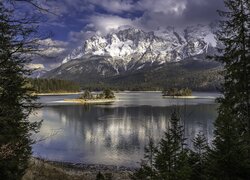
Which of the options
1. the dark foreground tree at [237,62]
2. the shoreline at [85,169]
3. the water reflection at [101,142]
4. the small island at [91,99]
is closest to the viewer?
the dark foreground tree at [237,62]

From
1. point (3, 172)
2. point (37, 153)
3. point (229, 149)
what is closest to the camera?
point (229, 149)

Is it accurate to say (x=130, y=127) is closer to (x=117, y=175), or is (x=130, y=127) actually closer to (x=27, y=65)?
(x=117, y=175)

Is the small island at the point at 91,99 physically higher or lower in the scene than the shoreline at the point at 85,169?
higher

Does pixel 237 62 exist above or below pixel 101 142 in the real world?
above

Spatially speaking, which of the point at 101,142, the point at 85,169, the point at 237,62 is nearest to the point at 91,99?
the point at 101,142

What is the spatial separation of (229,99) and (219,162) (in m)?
7.12

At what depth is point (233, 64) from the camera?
1919 cm

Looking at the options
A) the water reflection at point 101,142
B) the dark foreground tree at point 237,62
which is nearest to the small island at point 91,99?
the water reflection at point 101,142

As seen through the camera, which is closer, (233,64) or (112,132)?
(233,64)

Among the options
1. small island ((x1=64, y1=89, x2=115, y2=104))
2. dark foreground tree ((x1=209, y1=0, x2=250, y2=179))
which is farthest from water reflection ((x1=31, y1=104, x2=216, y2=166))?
small island ((x1=64, y1=89, x2=115, y2=104))

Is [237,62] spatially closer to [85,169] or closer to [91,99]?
[85,169]

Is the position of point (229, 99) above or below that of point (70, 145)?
above

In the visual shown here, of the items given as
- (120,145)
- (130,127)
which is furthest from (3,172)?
(130,127)

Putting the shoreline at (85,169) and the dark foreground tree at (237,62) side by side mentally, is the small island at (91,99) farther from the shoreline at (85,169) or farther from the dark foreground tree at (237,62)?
the dark foreground tree at (237,62)
